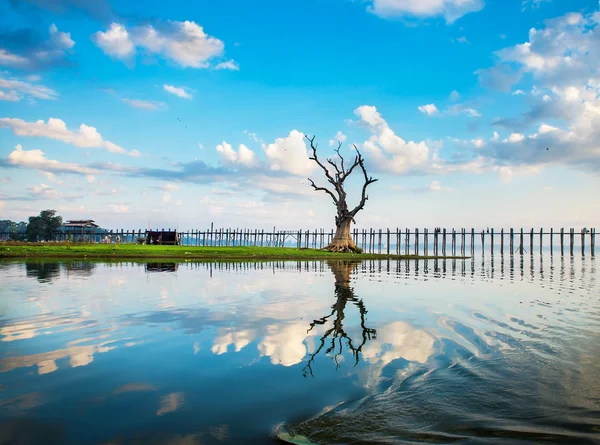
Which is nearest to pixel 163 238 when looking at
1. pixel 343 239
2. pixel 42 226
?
pixel 343 239

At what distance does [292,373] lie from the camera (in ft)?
20.6

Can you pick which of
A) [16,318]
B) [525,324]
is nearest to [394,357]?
[525,324]

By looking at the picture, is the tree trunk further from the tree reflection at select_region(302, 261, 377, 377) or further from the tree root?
the tree reflection at select_region(302, 261, 377, 377)

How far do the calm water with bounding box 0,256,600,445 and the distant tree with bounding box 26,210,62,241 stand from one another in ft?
277

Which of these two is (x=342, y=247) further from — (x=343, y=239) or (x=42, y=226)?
(x=42, y=226)

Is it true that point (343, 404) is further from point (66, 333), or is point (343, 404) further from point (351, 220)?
point (351, 220)

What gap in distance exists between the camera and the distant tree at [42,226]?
281ft

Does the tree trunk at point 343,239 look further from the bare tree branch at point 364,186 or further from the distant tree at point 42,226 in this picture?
the distant tree at point 42,226

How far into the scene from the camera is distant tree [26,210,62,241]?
281 ft

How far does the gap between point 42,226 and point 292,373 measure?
94.4 m

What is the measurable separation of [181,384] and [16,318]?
6.75 metres

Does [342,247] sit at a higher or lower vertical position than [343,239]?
lower

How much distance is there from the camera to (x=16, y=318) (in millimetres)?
10141

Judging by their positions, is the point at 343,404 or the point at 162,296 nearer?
the point at 343,404
